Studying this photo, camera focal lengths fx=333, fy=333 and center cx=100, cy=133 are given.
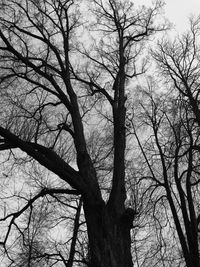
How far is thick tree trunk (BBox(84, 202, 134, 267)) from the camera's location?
484cm

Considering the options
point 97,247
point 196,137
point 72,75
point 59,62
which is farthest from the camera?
point 196,137

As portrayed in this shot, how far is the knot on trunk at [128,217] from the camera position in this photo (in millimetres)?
5293

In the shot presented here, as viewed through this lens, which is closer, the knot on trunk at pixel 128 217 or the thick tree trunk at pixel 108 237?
the thick tree trunk at pixel 108 237

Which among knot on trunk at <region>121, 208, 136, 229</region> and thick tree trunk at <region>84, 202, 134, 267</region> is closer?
thick tree trunk at <region>84, 202, 134, 267</region>

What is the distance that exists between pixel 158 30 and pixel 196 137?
139 inches

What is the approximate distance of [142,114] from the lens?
39.7 ft

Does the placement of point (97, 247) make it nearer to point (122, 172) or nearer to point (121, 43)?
point (122, 172)

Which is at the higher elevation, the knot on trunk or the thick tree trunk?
the knot on trunk

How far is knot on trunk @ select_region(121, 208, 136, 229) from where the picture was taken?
208 inches

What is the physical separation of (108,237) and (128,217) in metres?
0.49

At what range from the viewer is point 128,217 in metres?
5.30

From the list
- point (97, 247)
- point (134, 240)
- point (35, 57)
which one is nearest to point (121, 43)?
point (35, 57)

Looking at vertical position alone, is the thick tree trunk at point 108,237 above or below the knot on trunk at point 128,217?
below

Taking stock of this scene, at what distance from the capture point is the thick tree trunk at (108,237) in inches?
191
